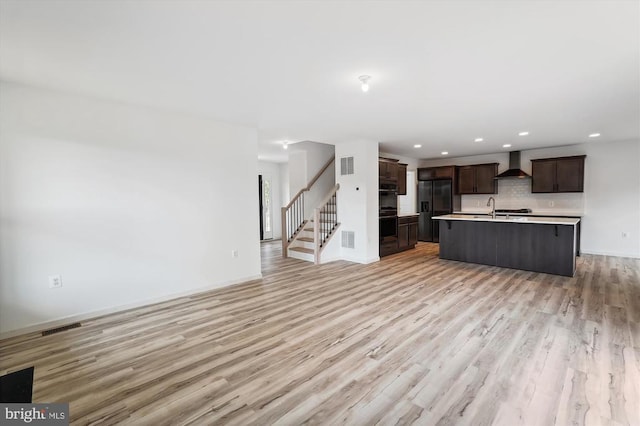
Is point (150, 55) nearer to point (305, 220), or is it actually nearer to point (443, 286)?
point (443, 286)

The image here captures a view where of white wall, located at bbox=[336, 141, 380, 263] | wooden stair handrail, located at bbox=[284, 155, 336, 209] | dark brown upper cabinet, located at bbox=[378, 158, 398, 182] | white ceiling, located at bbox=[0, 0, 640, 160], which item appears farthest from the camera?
wooden stair handrail, located at bbox=[284, 155, 336, 209]

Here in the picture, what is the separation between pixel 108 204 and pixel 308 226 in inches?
173

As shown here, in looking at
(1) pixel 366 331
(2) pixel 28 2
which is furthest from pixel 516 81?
(2) pixel 28 2

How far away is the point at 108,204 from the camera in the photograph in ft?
11.7

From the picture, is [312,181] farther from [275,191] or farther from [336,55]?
[336,55]

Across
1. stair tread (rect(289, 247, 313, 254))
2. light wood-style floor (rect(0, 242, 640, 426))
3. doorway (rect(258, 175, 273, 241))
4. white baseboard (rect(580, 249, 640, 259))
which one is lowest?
light wood-style floor (rect(0, 242, 640, 426))

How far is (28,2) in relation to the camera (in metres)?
1.76

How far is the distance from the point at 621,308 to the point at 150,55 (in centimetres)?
576

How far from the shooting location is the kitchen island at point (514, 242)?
5.05 m

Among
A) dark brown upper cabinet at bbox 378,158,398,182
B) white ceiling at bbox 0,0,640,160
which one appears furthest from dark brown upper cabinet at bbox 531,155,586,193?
dark brown upper cabinet at bbox 378,158,398,182

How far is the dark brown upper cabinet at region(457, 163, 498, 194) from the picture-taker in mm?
→ 7941

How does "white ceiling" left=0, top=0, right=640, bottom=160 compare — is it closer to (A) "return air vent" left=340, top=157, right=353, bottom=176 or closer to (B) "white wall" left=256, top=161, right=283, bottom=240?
(A) "return air vent" left=340, top=157, right=353, bottom=176

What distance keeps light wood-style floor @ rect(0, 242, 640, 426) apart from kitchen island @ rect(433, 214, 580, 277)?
840 mm

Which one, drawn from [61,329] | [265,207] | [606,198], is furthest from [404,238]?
[61,329]
